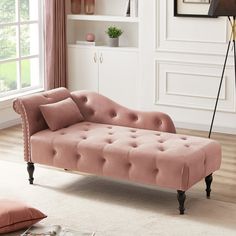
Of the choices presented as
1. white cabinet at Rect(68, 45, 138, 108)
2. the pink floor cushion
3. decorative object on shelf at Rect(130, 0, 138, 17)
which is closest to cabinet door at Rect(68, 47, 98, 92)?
white cabinet at Rect(68, 45, 138, 108)

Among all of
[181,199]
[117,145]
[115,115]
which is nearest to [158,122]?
[115,115]

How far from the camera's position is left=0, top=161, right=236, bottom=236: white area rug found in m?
4.45

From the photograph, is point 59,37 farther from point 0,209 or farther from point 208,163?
point 0,209

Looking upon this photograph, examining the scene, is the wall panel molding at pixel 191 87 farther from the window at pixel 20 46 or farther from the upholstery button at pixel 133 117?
the upholstery button at pixel 133 117

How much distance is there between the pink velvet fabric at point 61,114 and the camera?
17.4 feet

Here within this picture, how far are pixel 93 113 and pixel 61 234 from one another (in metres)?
1.80

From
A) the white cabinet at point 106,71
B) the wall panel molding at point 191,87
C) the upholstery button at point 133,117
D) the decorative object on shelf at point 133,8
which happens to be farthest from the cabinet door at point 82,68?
the upholstery button at point 133,117

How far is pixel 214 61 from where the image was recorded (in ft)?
22.4

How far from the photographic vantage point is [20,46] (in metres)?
7.48

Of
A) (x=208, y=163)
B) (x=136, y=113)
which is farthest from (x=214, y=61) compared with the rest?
(x=208, y=163)

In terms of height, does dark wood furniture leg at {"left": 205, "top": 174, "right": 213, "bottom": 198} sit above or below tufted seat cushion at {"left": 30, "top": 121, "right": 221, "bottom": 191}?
below

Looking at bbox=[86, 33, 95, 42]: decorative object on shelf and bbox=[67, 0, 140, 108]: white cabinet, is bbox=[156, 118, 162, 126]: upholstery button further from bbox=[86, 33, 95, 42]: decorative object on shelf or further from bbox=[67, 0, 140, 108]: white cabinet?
bbox=[86, 33, 95, 42]: decorative object on shelf

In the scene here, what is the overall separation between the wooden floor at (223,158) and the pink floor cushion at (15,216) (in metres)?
1.39

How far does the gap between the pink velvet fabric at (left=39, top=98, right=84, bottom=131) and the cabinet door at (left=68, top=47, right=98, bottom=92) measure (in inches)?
83.6
